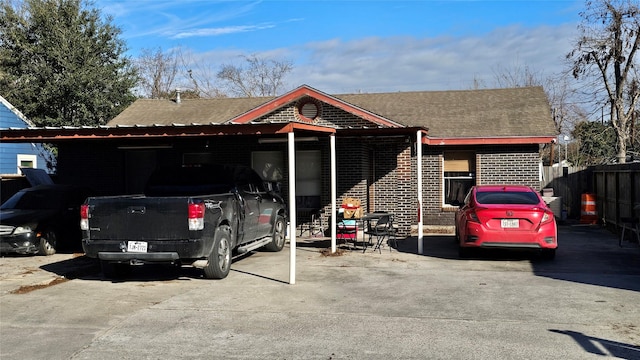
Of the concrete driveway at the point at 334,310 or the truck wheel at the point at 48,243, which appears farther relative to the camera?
the truck wheel at the point at 48,243

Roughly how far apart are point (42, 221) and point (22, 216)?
41cm

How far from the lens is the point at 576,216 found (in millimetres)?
20312

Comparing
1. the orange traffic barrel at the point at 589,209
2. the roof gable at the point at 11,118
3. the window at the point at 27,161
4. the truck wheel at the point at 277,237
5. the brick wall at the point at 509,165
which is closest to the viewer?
the truck wheel at the point at 277,237

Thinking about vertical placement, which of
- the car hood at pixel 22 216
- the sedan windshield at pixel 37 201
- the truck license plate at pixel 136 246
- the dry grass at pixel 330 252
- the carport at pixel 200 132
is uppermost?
the carport at pixel 200 132

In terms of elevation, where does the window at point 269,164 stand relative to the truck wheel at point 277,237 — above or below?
above

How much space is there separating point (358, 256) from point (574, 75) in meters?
21.3

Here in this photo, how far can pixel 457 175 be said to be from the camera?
55.2 ft

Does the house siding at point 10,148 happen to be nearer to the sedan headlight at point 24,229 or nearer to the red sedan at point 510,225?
the sedan headlight at point 24,229

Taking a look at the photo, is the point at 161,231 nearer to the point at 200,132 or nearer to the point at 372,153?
the point at 200,132

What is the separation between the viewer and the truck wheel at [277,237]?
40.5ft

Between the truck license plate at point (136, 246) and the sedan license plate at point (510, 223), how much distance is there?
6.39m

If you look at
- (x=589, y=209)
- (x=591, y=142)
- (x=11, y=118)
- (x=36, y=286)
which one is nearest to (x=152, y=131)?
(x=36, y=286)

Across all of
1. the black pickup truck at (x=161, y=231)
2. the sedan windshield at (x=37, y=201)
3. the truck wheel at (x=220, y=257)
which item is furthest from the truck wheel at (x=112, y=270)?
the sedan windshield at (x=37, y=201)

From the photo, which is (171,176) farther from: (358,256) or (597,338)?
(597,338)
